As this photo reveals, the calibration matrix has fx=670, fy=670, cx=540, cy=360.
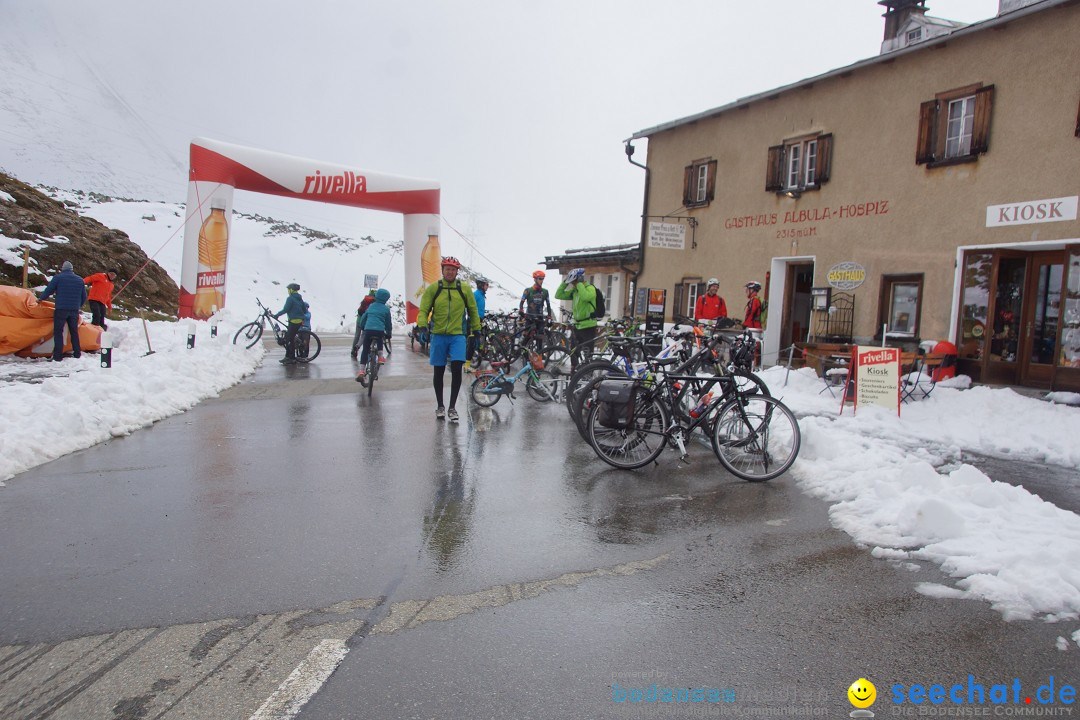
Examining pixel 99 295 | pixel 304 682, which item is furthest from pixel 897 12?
pixel 304 682

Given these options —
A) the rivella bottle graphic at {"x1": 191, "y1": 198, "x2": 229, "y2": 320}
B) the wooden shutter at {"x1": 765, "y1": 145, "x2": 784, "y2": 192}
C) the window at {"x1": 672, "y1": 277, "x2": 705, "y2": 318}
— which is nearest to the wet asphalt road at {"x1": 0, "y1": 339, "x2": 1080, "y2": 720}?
the wooden shutter at {"x1": 765, "y1": 145, "x2": 784, "y2": 192}

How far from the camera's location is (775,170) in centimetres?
1556

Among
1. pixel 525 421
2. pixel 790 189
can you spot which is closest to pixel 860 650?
pixel 525 421

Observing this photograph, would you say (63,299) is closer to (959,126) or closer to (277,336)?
(277,336)

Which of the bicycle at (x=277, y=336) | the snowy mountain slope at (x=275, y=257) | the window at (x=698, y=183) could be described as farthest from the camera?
the snowy mountain slope at (x=275, y=257)

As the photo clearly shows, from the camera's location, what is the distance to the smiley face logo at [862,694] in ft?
8.57

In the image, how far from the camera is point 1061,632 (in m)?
3.16

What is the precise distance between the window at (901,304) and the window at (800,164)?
2.80 m

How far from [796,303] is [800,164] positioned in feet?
10.4

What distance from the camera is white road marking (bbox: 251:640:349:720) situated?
2500 millimetres

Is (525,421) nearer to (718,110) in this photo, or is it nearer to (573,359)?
(573,359)

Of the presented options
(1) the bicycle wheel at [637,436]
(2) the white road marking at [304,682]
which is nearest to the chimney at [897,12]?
(1) the bicycle wheel at [637,436]

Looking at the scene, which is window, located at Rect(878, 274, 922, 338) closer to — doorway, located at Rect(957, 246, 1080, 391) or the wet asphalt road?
doorway, located at Rect(957, 246, 1080, 391)

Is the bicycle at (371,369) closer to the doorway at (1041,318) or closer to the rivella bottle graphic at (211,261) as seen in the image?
the doorway at (1041,318)
